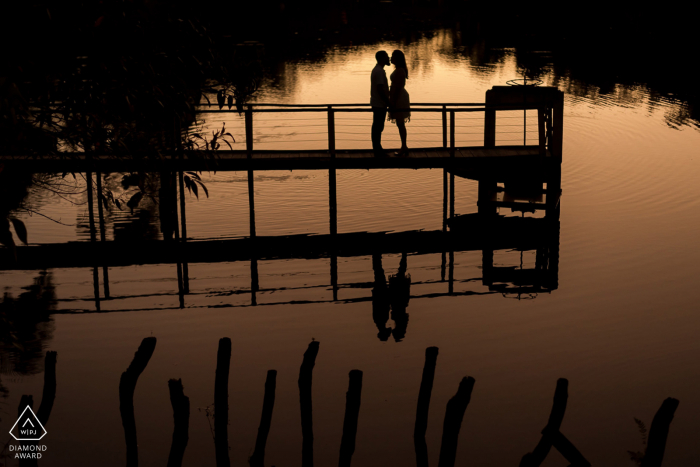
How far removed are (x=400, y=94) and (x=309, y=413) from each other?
29.1 feet

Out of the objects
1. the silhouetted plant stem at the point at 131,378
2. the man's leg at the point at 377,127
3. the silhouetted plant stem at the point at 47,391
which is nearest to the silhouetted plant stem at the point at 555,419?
the silhouetted plant stem at the point at 131,378

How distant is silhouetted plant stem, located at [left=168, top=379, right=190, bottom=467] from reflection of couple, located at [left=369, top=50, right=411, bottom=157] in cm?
864

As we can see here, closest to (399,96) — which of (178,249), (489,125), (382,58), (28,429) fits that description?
(382,58)

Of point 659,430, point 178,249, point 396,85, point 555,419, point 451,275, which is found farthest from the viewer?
point 396,85

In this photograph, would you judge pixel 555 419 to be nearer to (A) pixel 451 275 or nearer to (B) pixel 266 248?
(A) pixel 451 275

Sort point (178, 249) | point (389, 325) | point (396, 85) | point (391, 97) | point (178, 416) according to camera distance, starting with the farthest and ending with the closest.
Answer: point (391, 97) < point (396, 85) < point (178, 249) < point (389, 325) < point (178, 416)

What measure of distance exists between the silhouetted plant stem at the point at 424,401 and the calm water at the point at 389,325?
131 centimetres

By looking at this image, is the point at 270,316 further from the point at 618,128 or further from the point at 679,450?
the point at 618,128

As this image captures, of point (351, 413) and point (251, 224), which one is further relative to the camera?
point (251, 224)

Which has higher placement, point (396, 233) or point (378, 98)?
point (378, 98)

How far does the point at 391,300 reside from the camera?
1234 centimetres

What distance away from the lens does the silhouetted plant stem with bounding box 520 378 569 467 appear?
578 centimetres

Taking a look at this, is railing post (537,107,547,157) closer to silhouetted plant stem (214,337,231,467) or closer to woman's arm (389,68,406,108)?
woman's arm (389,68,406,108)

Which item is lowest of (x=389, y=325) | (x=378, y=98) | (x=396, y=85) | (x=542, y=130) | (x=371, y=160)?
(x=389, y=325)
